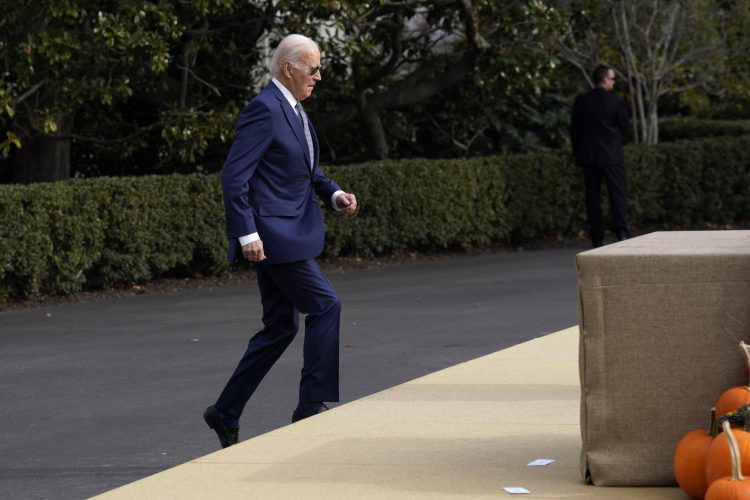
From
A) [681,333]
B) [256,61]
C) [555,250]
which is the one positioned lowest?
[555,250]

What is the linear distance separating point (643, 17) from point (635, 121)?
5.28ft

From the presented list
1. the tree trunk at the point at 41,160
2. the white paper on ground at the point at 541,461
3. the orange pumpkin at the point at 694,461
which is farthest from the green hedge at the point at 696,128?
the orange pumpkin at the point at 694,461

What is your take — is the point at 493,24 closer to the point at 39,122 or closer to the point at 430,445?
the point at 39,122

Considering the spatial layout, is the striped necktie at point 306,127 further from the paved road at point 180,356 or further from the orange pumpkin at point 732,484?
the orange pumpkin at point 732,484

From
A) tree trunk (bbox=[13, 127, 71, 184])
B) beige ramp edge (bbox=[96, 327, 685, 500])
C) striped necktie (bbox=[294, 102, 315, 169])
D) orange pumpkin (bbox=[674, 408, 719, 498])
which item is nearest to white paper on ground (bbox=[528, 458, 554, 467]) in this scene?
beige ramp edge (bbox=[96, 327, 685, 500])

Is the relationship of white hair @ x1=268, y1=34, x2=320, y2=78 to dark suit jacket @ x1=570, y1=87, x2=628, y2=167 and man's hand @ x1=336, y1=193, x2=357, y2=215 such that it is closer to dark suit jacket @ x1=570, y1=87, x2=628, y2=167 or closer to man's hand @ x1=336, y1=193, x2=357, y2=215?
man's hand @ x1=336, y1=193, x2=357, y2=215

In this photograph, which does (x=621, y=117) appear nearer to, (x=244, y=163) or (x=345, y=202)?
(x=345, y=202)

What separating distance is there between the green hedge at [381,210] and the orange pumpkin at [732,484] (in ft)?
33.1

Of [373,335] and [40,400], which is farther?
[373,335]

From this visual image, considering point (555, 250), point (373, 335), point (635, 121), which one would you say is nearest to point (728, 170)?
point (635, 121)

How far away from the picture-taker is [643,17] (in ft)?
75.4

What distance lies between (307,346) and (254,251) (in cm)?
56

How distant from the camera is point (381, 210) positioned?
1812 centimetres

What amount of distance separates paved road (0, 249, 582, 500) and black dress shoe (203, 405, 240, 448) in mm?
175
